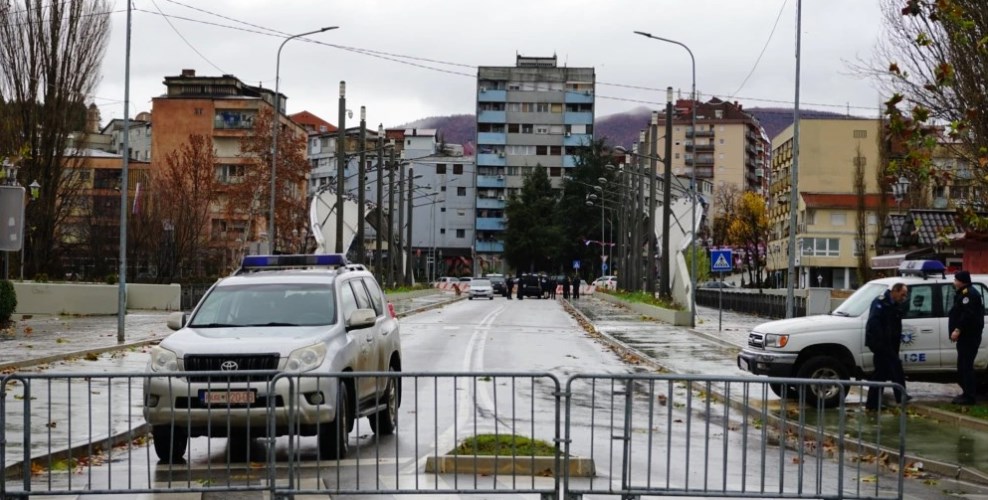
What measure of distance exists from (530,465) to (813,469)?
6.80 feet

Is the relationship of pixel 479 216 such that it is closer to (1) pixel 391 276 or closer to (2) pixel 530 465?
(1) pixel 391 276

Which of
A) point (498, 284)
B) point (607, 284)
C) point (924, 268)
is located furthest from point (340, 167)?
point (607, 284)

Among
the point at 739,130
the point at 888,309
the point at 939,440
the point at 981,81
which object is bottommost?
the point at 939,440

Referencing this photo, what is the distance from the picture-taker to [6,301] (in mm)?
32844

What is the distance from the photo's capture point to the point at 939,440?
1428cm

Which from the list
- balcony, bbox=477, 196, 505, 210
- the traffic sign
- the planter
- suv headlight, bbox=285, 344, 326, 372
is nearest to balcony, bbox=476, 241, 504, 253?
balcony, bbox=477, 196, 505, 210

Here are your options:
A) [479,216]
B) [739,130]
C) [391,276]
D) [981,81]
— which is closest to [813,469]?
[981,81]

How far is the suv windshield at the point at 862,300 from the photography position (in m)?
18.4

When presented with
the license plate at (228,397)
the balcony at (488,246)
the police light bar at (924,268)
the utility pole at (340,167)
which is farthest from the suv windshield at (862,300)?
the balcony at (488,246)

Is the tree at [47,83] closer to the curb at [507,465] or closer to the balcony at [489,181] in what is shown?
the curb at [507,465]

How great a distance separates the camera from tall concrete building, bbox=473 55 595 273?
151375 millimetres

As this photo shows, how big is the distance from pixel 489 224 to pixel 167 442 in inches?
5687

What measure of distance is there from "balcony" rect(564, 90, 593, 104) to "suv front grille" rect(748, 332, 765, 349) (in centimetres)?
13254

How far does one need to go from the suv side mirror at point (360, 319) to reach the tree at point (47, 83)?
40.5m
